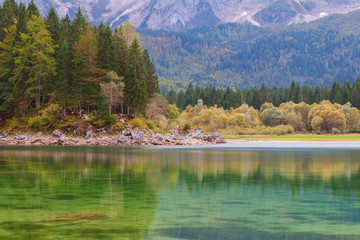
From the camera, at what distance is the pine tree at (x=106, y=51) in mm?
105938

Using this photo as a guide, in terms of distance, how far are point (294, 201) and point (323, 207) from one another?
1.76m

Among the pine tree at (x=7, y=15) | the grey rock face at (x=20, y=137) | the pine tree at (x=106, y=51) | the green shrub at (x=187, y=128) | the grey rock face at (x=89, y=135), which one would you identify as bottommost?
the grey rock face at (x=20, y=137)

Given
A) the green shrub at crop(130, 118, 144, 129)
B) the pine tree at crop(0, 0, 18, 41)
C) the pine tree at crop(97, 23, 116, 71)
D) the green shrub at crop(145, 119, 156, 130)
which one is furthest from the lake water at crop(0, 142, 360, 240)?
the pine tree at crop(0, 0, 18, 41)

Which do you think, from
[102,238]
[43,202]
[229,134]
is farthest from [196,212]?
[229,134]

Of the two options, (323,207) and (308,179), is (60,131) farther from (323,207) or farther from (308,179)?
(323,207)

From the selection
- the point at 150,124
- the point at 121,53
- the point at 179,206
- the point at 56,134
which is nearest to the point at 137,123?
the point at 150,124

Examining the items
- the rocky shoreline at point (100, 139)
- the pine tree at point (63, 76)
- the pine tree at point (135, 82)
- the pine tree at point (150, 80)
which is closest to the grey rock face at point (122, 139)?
the rocky shoreline at point (100, 139)

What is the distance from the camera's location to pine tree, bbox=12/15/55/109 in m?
106

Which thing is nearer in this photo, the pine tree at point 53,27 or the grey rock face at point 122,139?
the grey rock face at point 122,139

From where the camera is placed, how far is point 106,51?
107 meters

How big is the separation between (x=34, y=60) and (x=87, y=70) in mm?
14627

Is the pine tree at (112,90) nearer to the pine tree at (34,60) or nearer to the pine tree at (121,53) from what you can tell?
the pine tree at (121,53)

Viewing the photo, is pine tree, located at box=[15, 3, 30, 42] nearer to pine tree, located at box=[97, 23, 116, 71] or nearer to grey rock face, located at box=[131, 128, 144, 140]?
pine tree, located at box=[97, 23, 116, 71]

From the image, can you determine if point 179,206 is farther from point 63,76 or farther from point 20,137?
point 63,76
